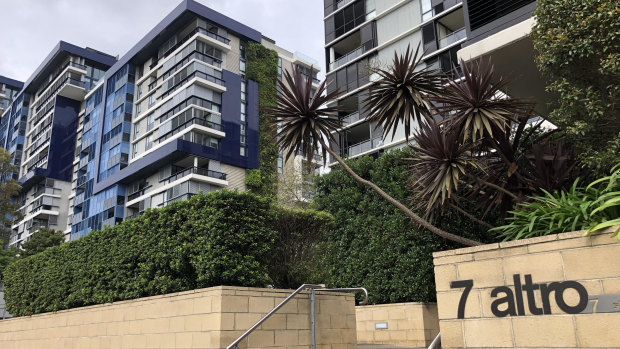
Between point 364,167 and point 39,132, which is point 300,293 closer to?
point 364,167

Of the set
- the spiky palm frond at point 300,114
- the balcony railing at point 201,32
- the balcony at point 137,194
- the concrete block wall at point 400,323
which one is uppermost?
the balcony railing at point 201,32

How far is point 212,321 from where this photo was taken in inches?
372

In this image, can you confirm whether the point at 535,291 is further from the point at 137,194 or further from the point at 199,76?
the point at 137,194

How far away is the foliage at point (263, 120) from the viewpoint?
45375mm

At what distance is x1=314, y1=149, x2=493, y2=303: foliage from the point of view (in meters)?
13.7

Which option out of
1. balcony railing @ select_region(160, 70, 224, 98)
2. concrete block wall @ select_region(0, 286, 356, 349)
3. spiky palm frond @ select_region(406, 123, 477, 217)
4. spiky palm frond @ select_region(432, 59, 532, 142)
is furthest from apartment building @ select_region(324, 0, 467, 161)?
spiky palm frond @ select_region(432, 59, 532, 142)

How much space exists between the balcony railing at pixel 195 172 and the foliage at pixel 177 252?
26.4 meters

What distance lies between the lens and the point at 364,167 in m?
16.2

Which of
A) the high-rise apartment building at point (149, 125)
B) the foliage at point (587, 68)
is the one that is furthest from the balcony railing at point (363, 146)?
the foliage at point (587, 68)

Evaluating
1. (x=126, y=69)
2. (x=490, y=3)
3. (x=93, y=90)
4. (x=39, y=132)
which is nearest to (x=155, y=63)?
(x=126, y=69)

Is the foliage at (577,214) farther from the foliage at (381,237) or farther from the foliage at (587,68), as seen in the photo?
the foliage at (381,237)

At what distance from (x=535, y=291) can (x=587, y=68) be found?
368 centimetres

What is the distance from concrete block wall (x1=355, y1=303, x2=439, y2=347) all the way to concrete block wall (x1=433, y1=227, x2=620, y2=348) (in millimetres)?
7382

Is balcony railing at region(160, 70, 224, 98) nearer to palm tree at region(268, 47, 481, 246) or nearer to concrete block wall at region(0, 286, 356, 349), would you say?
concrete block wall at region(0, 286, 356, 349)
